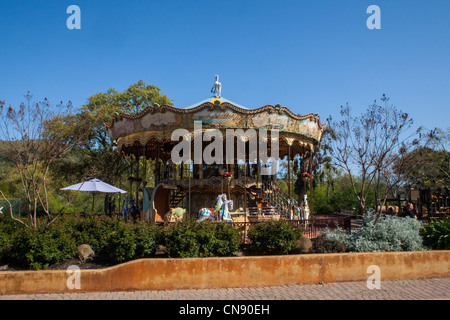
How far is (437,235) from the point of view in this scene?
417 inches

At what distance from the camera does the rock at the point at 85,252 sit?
9195 mm

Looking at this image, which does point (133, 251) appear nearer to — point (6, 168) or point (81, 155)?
point (81, 155)

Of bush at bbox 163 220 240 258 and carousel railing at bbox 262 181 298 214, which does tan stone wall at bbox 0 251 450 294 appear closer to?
bush at bbox 163 220 240 258

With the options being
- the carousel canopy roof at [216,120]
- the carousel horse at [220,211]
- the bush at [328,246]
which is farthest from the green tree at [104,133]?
the bush at [328,246]

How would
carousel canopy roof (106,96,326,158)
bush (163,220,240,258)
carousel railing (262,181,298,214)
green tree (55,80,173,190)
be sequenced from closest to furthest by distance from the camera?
bush (163,220,240,258) < carousel canopy roof (106,96,326,158) < carousel railing (262,181,298,214) < green tree (55,80,173,190)

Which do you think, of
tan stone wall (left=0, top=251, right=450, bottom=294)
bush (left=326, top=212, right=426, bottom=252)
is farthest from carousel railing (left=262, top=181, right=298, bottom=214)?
tan stone wall (left=0, top=251, right=450, bottom=294)

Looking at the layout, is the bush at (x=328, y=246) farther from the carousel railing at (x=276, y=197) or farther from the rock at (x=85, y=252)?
the carousel railing at (x=276, y=197)

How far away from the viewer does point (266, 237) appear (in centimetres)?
928

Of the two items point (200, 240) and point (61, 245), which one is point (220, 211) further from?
point (61, 245)

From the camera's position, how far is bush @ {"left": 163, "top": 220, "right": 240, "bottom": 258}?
8.60 meters

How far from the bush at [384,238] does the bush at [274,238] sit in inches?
71.1

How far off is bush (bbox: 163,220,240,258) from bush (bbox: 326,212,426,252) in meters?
3.46

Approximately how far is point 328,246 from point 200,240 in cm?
366

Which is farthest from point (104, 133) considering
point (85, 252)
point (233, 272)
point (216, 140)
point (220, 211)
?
point (233, 272)
